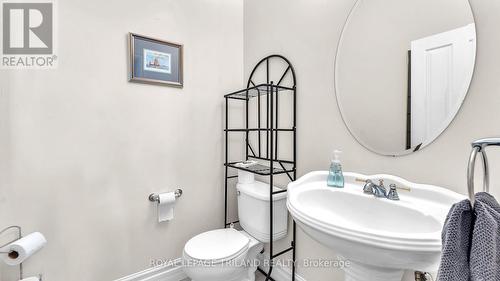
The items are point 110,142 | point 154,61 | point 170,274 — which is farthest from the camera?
point 170,274

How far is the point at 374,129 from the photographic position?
114 centimetres

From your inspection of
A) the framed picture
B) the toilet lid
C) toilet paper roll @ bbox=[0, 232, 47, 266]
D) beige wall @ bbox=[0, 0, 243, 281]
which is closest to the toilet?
the toilet lid

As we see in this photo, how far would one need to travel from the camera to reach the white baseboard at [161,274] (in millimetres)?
1561

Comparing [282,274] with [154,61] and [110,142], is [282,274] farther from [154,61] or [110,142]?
[154,61]

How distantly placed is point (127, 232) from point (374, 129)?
1.66 metres

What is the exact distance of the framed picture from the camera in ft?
4.90

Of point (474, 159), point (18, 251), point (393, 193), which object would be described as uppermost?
point (474, 159)

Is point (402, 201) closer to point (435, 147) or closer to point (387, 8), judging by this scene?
point (435, 147)

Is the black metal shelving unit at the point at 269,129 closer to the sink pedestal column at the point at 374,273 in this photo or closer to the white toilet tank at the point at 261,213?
the white toilet tank at the point at 261,213

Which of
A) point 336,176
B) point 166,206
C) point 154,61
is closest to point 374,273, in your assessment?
point 336,176

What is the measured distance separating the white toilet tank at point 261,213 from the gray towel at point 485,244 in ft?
3.51

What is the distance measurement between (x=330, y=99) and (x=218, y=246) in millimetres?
1133

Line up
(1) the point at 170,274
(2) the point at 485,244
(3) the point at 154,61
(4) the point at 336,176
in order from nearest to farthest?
(2) the point at 485,244 → (4) the point at 336,176 → (3) the point at 154,61 → (1) the point at 170,274

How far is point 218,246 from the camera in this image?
1408 millimetres
